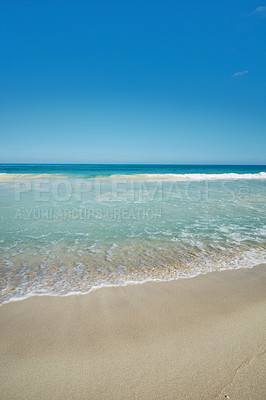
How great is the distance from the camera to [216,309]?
3.13 m

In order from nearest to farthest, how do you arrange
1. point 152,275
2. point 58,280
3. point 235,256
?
1. point 58,280
2. point 152,275
3. point 235,256

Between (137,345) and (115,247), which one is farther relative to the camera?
(115,247)

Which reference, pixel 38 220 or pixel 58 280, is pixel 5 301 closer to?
pixel 58 280

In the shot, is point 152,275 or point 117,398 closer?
point 117,398

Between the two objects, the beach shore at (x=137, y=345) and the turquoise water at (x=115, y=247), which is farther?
the turquoise water at (x=115, y=247)

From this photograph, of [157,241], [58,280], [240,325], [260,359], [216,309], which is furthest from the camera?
[157,241]

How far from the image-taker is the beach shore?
197 centimetres

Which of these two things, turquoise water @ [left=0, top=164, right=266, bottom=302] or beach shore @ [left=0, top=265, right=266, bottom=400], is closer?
beach shore @ [left=0, top=265, right=266, bottom=400]

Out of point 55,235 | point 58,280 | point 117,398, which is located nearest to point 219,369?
point 117,398

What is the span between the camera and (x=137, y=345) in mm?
2447

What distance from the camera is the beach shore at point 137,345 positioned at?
6.47 ft

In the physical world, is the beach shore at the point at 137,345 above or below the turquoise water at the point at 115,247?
below

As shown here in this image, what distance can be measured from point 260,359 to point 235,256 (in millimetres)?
3011

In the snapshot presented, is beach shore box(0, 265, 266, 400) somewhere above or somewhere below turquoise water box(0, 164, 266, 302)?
below
